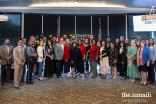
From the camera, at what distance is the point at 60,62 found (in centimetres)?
566

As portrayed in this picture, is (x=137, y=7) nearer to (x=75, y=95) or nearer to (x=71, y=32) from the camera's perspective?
(x=71, y=32)

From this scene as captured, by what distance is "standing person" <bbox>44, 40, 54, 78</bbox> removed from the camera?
530 cm

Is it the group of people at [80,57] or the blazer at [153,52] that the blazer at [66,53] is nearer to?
the group of people at [80,57]

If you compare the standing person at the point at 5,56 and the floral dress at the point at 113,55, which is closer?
the standing person at the point at 5,56

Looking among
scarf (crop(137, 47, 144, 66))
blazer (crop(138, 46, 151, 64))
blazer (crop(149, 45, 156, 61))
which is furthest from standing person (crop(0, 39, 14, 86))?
blazer (crop(149, 45, 156, 61))

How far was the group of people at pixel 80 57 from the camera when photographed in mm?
4419

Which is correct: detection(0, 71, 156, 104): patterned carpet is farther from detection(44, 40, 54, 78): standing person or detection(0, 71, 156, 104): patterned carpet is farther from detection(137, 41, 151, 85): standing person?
detection(44, 40, 54, 78): standing person

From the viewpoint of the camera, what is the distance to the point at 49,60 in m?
5.42

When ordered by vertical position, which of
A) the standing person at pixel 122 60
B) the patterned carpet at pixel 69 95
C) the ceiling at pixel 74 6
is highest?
the ceiling at pixel 74 6

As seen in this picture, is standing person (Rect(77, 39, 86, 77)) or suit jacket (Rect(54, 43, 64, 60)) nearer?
suit jacket (Rect(54, 43, 64, 60))

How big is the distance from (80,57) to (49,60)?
4.07 feet

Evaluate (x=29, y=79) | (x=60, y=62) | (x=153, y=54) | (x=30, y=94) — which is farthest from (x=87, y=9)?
(x=30, y=94)

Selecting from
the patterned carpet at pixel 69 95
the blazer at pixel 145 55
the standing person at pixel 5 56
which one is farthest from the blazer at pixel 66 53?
the blazer at pixel 145 55

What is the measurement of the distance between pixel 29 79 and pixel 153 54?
165 inches
